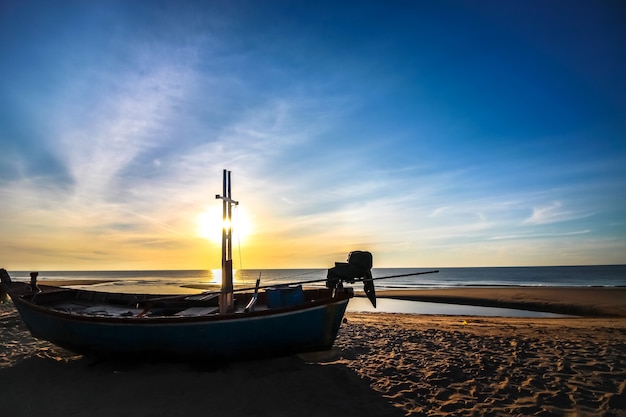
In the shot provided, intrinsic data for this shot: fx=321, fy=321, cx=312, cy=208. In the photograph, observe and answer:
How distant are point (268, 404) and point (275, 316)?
72.6 inches

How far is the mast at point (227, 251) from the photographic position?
8586mm

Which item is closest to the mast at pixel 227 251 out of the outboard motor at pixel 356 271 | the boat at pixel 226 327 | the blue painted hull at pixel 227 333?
the boat at pixel 226 327

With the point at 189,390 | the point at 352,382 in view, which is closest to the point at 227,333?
the point at 189,390

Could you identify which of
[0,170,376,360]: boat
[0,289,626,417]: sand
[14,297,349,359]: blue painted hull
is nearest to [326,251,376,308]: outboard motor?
[0,170,376,360]: boat

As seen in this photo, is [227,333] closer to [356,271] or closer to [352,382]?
[352,382]

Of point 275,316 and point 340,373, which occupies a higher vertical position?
point 275,316

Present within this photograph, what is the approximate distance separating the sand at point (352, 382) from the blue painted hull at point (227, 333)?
0.51 m

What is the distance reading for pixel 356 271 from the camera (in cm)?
871

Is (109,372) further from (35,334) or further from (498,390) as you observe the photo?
(498,390)

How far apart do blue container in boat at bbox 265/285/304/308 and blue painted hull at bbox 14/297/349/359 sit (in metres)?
1.10

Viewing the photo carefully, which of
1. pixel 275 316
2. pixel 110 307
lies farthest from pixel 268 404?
pixel 110 307

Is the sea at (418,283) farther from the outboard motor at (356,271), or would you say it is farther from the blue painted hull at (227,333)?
the blue painted hull at (227,333)

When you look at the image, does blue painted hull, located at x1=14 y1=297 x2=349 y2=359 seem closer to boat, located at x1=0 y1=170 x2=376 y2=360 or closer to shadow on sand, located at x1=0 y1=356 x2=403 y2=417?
boat, located at x1=0 y1=170 x2=376 y2=360

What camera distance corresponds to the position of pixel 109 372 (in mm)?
8102
